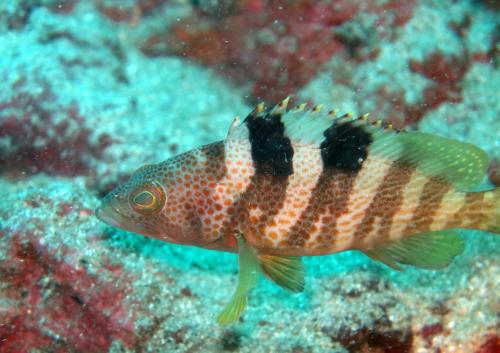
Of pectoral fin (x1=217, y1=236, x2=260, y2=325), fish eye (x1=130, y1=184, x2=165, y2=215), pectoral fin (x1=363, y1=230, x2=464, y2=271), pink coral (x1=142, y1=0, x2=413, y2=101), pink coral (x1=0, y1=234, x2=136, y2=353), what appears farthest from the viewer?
pink coral (x1=142, y1=0, x2=413, y2=101)

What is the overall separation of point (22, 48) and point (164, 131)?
2278 mm

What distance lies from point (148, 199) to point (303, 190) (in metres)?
1.14

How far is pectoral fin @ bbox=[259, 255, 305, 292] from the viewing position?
11.3 feet

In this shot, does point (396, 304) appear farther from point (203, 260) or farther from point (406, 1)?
point (406, 1)

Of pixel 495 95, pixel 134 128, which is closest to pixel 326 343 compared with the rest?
pixel 134 128

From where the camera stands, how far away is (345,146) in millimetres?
3477

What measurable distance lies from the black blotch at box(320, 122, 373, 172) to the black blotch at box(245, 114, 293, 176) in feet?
0.92

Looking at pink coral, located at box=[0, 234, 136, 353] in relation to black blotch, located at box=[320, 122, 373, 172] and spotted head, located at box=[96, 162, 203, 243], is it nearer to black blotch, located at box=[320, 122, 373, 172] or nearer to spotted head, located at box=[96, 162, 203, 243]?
spotted head, located at box=[96, 162, 203, 243]

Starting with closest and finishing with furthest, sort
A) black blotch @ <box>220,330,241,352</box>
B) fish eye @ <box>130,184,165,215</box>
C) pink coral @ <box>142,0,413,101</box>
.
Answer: fish eye @ <box>130,184,165,215</box> < black blotch @ <box>220,330,241,352</box> < pink coral @ <box>142,0,413,101</box>

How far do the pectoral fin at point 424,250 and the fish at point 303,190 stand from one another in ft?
0.22

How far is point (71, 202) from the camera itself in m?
4.93

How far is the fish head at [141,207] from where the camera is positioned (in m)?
3.44

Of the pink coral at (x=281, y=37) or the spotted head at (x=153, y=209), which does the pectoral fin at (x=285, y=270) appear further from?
the pink coral at (x=281, y=37)

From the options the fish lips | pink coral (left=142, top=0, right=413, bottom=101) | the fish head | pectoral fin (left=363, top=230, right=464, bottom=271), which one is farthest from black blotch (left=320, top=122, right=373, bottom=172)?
pink coral (left=142, top=0, right=413, bottom=101)
